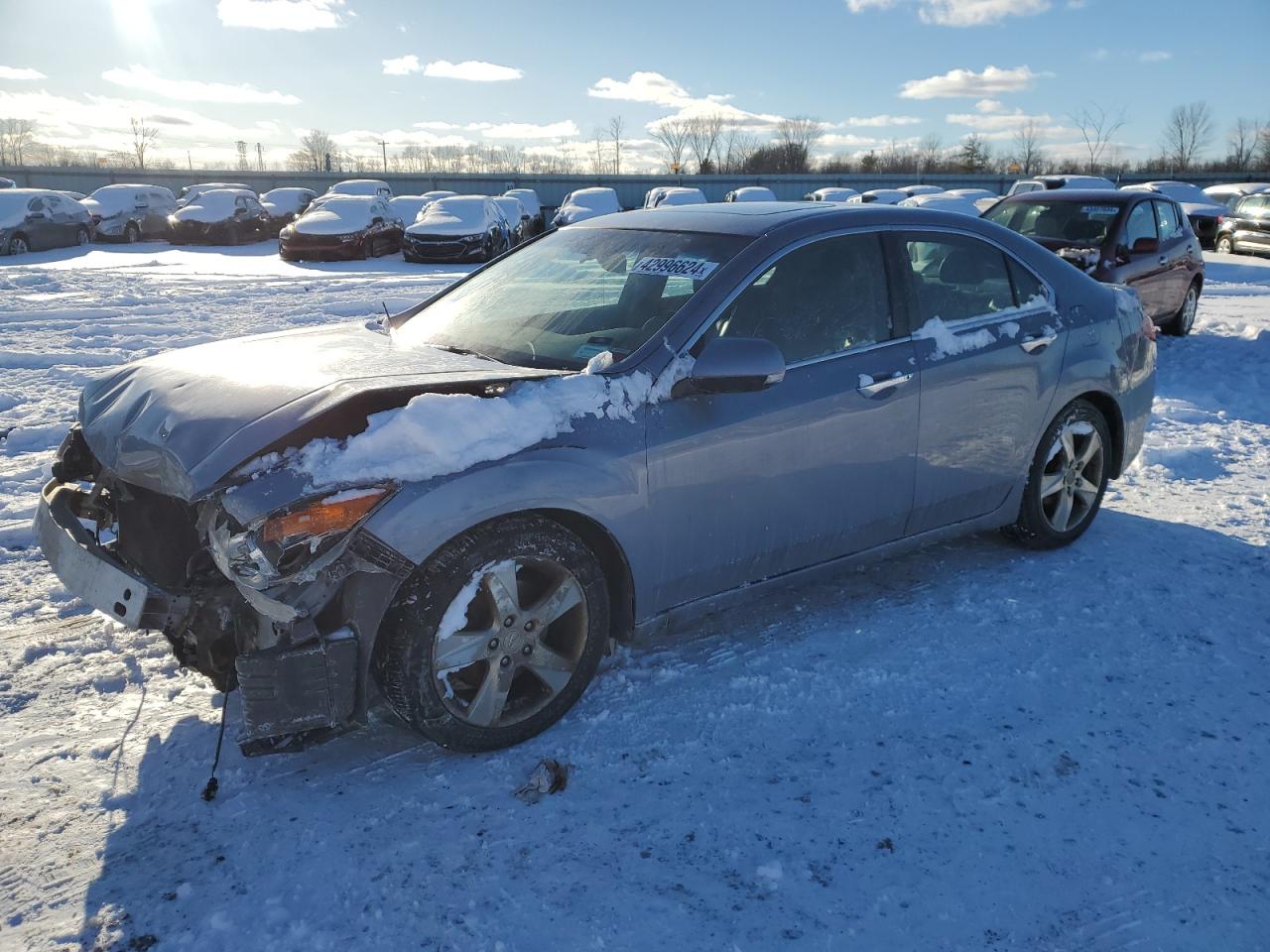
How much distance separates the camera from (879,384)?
3.79 m

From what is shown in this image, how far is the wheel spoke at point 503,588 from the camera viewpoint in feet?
9.72

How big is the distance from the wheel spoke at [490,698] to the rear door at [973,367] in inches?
76.3

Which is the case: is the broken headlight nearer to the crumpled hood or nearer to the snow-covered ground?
the crumpled hood

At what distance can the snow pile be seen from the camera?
274 centimetres

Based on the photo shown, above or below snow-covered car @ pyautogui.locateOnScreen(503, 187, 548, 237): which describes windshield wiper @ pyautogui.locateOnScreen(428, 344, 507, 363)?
below

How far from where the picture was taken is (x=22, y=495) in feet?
17.0

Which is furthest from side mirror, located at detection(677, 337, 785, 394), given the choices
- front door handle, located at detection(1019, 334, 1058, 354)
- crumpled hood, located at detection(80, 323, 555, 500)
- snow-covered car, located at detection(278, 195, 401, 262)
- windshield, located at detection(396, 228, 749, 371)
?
snow-covered car, located at detection(278, 195, 401, 262)

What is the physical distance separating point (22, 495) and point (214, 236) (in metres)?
23.5

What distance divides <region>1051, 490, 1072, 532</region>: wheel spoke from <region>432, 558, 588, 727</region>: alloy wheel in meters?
2.74

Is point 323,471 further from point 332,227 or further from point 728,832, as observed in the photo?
point 332,227

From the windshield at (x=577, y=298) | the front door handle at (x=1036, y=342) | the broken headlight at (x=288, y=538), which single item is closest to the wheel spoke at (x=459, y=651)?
the broken headlight at (x=288, y=538)

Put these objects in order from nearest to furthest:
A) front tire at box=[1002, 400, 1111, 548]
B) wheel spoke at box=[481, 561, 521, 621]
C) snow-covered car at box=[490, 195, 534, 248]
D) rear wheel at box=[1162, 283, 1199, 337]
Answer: wheel spoke at box=[481, 561, 521, 621]
front tire at box=[1002, 400, 1111, 548]
rear wheel at box=[1162, 283, 1199, 337]
snow-covered car at box=[490, 195, 534, 248]

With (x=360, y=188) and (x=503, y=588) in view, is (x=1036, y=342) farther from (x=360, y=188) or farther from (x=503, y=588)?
(x=360, y=188)

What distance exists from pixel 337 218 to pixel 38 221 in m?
6.99
